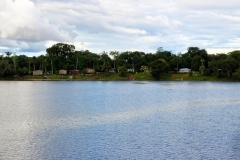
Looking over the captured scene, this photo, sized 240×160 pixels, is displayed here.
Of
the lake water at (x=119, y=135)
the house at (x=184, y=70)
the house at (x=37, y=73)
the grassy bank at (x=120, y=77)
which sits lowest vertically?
the lake water at (x=119, y=135)

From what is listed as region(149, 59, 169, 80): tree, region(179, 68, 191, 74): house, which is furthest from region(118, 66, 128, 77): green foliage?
region(179, 68, 191, 74): house

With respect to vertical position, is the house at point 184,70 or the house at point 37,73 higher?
the house at point 184,70

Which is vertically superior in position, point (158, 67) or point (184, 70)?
point (158, 67)

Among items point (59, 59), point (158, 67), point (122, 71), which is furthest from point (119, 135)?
point (59, 59)

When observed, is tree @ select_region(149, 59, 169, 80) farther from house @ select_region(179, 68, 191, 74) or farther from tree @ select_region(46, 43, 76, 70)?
tree @ select_region(46, 43, 76, 70)

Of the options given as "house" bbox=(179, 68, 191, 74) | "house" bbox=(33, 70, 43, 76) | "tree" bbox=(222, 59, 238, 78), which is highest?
"tree" bbox=(222, 59, 238, 78)

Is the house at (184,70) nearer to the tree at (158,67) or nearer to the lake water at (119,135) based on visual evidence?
the tree at (158,67)

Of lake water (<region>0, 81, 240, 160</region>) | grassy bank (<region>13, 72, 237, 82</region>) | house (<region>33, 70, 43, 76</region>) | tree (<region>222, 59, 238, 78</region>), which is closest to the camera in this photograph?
lake water (<region>0, 81, 240, 160</region>)

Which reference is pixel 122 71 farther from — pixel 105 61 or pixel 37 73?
pixel 37 73

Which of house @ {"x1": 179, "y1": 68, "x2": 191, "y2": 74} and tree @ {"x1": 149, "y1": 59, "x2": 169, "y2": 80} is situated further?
house @ {"x1": 179, "y1": 68, "x2": 191, "y2": 74}

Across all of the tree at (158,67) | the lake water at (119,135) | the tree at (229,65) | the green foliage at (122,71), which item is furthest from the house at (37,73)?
the lake water at (119,135)

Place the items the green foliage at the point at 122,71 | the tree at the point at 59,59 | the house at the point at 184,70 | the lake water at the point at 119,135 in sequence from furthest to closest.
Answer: the tree at the point at 59,59 → the house at the point at 184,70 → the green foliage at the point at 122,71 → the lake water at the point at 119,135

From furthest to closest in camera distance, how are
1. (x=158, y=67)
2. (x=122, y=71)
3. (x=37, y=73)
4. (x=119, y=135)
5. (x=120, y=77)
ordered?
(x=37, y=73) < (x=120, y=77) < (x=122, y=71) < (x=158, y=67) < (x=119, y=135)

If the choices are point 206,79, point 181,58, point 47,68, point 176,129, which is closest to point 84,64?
point 47,68
